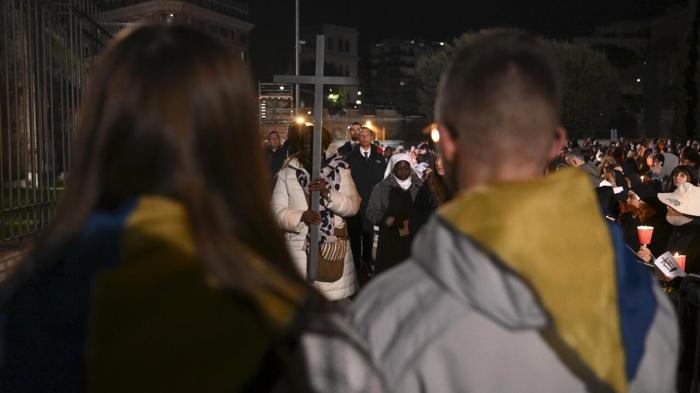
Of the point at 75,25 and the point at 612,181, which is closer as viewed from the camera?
the point at 75,25

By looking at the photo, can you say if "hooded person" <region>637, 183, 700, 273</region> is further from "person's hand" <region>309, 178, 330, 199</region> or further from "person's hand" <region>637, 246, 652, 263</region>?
"person's hand" <region>309, 178, 330, 199</region>

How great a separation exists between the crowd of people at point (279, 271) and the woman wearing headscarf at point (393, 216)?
6619 mm

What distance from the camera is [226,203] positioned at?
63.6 inches

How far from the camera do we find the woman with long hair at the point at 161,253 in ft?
4.96

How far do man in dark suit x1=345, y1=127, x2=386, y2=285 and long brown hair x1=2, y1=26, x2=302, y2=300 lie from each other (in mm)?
9283

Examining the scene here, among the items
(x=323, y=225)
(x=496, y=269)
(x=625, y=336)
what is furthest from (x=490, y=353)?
(x=323, y=225)

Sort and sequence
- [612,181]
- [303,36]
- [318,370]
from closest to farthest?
[318,370] → [612,181] → [303,36]

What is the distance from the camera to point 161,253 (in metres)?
1.50

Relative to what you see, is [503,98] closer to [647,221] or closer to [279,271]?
[279,271]

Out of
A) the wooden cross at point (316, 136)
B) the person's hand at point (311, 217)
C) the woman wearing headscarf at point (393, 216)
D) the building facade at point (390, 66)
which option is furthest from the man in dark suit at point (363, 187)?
the building facade at point (390, 66)

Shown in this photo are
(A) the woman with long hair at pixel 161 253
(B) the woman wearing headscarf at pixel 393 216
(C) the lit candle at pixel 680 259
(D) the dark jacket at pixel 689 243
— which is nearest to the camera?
(A) the woman with long hair at pixel 161 253

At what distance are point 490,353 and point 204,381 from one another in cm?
68

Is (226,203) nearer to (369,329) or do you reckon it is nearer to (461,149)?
(369,329)

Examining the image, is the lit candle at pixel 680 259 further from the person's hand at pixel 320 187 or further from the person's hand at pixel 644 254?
the person's hand at pixel 320 187
